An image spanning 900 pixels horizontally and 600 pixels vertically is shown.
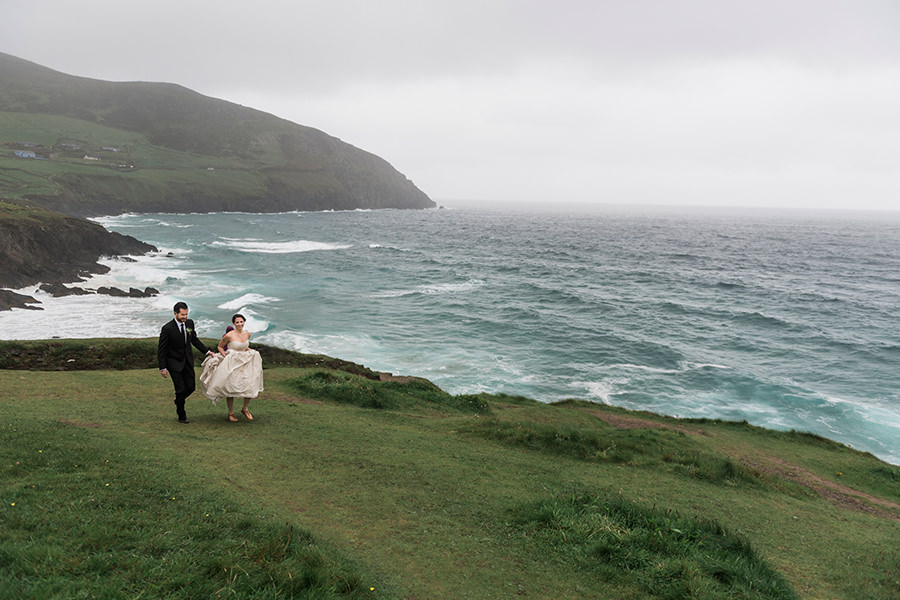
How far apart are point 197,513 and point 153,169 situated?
193 metres

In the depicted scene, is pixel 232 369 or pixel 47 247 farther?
pixel 47 247

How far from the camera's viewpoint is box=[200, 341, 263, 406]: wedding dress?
11188 mm

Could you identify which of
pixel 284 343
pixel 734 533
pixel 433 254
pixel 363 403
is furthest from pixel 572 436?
pixel 433 254

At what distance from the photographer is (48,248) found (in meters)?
52.2

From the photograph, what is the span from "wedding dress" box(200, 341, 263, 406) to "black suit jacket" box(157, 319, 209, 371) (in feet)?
1.67

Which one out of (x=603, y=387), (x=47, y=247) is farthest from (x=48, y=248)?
(x=603, y=387)

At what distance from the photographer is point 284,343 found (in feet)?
114

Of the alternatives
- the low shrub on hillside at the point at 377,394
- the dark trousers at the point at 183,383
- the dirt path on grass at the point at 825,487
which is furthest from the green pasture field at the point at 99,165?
the dirt path on grass at the point at 825,487

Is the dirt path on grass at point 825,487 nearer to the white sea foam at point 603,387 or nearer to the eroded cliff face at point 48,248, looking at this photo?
the white sea foam at point 603,387

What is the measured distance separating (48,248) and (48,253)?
869mm

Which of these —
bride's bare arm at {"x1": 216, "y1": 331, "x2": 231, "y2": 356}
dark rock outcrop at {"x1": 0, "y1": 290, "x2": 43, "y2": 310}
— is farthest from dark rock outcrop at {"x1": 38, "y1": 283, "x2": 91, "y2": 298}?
bride's bare arm at {"x1": 216, "y1": 331, "x2": 231, "y2": 356}

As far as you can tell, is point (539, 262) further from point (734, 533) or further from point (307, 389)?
point (734, 533)

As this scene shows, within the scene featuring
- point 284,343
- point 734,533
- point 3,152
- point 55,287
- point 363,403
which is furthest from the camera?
point 3,152

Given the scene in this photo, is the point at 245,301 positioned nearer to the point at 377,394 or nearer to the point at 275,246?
the point at 377,394
